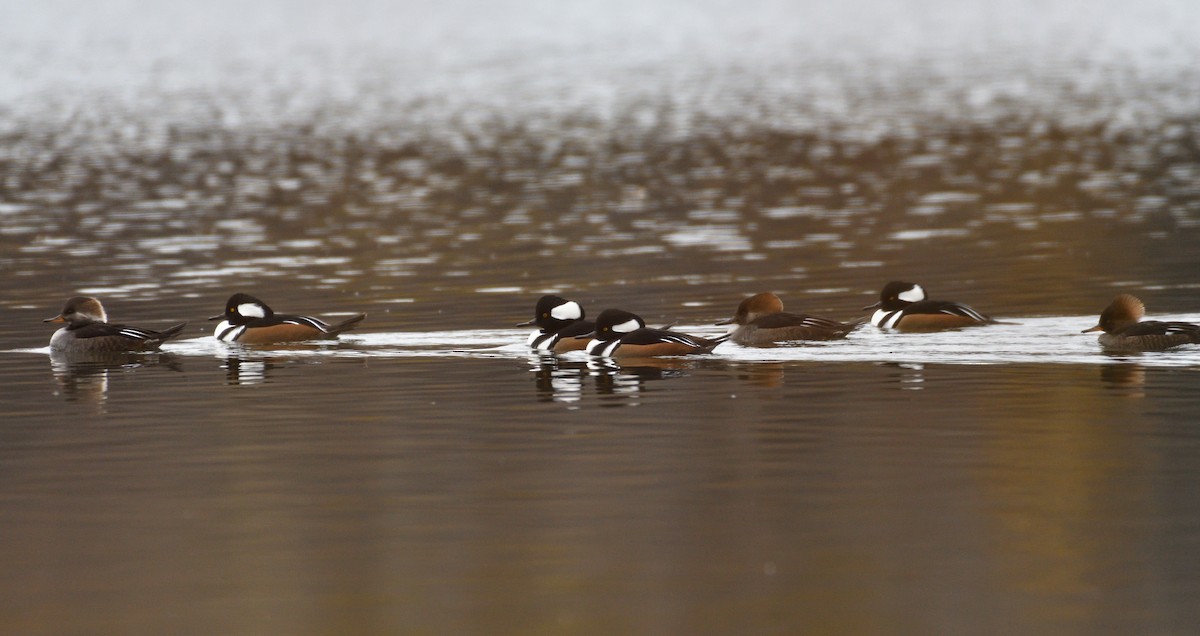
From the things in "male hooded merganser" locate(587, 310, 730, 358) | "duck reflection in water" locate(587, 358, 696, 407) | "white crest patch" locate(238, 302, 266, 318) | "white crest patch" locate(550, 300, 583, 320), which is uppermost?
"white crest patch" locate(238, 302, 266, 318)

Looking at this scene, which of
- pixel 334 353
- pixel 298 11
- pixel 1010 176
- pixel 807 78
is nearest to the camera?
pixel 334 353

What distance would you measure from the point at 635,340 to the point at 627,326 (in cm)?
44

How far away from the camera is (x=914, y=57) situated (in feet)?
364

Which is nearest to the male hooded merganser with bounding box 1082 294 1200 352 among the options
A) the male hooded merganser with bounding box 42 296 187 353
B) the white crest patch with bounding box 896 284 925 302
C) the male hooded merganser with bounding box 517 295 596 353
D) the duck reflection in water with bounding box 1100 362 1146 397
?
the duck reflection in water with bounding box 1100 362 1146 397

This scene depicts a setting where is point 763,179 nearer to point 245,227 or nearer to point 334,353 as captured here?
point 245,227

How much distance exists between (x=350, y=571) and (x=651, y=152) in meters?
41.8

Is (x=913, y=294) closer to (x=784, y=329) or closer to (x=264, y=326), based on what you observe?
(x=784, y=329)

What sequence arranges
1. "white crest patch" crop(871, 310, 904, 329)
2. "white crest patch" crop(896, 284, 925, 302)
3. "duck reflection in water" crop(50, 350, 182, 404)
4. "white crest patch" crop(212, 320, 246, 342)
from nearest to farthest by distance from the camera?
"duck reflection in water" crop(50, 350, 182, 404) < "white crest patch" crop(871, 310, 904, 329) < "white crest patch" crop(212, 320, 246, 342) < "white crest patch" crop(896, 284, 925, 302)

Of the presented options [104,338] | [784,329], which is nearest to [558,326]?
[784,329]

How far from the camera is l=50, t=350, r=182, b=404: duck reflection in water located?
18.8 meters

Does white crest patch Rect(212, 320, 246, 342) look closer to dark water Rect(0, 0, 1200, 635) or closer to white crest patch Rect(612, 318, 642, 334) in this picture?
dark water Rect(0, 0, 1200, 635)

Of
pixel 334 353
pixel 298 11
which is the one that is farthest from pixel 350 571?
pixel 298 11

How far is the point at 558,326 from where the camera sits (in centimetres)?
2161

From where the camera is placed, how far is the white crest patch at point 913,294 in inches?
878
